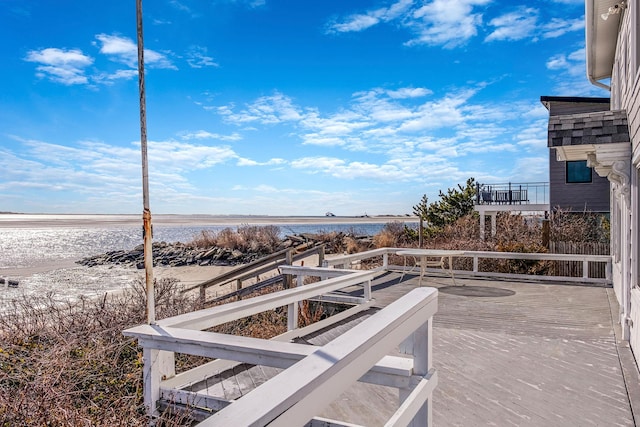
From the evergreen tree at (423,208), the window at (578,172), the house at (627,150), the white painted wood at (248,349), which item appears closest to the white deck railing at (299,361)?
the white painted wood at (248,349)

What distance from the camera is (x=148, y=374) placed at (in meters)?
2.97

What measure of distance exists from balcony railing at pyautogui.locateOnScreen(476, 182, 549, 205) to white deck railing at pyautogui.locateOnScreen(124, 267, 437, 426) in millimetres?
17166

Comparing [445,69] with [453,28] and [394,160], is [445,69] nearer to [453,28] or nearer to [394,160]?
[453,28]

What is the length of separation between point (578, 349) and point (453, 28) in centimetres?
926

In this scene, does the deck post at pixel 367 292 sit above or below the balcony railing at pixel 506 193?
below

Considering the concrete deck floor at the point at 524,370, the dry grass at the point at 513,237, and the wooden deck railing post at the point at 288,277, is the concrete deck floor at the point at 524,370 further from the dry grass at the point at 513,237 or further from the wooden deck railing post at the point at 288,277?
the dry grass at the point at 513,237

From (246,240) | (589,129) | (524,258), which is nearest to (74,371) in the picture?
(589,129)

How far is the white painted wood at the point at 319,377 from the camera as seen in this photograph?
1.05m

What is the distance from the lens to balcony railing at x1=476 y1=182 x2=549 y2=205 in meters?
19.5

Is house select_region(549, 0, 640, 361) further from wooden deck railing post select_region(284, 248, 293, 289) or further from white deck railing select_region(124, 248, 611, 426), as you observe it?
wooden deck railing post select_region(284, 248, 293, 289)

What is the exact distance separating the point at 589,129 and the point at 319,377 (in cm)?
585

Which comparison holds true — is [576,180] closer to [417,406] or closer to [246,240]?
[417,406]

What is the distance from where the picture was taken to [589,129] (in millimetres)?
5719

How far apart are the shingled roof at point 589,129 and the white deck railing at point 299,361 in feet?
13.5
